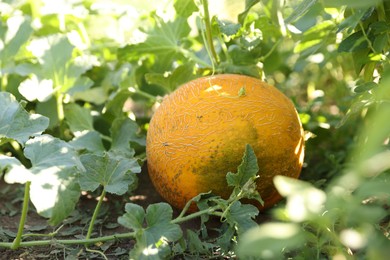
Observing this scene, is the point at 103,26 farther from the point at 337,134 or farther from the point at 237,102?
the point at 237,102

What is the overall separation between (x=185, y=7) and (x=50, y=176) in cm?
94

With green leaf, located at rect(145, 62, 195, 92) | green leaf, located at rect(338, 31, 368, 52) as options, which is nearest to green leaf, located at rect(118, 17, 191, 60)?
green leaf, located at rect(145, 62, 195, 92)

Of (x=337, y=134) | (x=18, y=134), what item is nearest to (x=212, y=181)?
(x=18, y=134)

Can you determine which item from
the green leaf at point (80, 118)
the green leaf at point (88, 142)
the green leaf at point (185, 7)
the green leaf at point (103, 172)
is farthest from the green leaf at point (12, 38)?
the green leaf at point (103, 172)

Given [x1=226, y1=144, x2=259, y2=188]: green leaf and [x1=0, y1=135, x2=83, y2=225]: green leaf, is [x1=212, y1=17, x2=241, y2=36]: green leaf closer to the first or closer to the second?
[x1=226, y1=144, x2=259, y2=188]: green leaf

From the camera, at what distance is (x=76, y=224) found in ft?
6.80

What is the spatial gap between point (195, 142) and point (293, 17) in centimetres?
49

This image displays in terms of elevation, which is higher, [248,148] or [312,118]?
[248,148]

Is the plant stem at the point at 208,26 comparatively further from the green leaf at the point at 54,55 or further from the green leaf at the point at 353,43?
the green leaf at the point at 54,55

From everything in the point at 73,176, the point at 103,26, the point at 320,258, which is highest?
the point at 73,176

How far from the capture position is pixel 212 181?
1.85 meters

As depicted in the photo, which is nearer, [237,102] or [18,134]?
[18,134]

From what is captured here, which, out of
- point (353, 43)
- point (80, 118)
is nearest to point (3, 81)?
point (80, 118)

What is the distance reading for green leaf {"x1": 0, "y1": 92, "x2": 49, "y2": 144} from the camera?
1.64m
